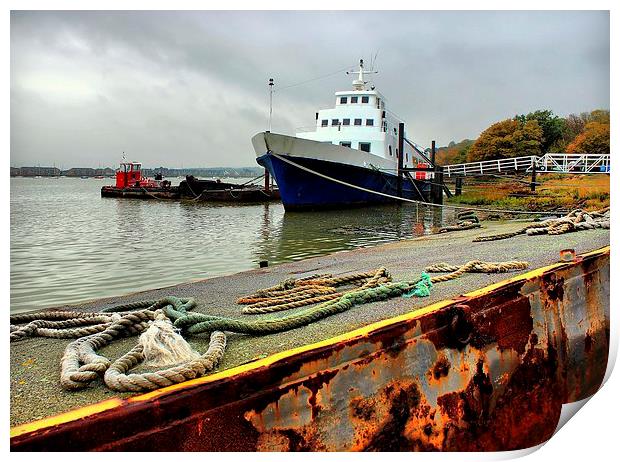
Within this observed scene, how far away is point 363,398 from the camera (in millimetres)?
1831

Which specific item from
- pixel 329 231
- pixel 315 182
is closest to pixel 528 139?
pixel 315 182

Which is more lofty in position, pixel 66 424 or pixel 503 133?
pixel 503 133

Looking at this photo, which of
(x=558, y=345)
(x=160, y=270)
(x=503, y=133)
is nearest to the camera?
(x=558, y=345)

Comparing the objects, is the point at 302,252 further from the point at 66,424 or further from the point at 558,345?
the point at 66,424

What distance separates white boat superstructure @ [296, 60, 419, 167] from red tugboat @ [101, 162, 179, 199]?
873 centimetres

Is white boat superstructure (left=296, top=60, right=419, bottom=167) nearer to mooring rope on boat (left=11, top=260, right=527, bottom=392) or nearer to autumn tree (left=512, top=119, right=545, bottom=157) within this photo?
autumn tree (left=512, top=119, right=545, bottom=157)

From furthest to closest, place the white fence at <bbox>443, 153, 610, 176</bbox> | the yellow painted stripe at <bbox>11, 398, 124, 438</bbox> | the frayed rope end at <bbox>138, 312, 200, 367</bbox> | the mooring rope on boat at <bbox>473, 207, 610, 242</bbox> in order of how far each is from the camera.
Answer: the white fence at <bbox>443, 153, 610, 176</bbox>
the mooring rope on boat at <bbox>473, 207, 610, 242</bbox>
the frayed rope end at <bbox>138, 312, 200, 367</bbox>
the yellow painted stripe at <bbox>11, 398, 124, 438</bbox>

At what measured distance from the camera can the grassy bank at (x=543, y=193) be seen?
1091 centimetres

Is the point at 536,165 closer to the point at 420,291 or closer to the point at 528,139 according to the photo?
the point at 528,139

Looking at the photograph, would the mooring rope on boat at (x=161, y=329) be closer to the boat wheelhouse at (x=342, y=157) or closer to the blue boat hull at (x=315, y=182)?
the boat wheelhouse at (x=342, y=157)

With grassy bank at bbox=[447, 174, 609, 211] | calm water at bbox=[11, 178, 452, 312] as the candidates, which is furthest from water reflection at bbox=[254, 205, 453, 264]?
grassy bank at bbox=[447, 174, 609, 211]

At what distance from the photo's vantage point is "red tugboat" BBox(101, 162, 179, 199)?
83.1ft

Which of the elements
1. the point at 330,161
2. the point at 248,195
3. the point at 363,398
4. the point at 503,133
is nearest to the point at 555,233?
the point at 363,398

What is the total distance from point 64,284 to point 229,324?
4742 millimetres
